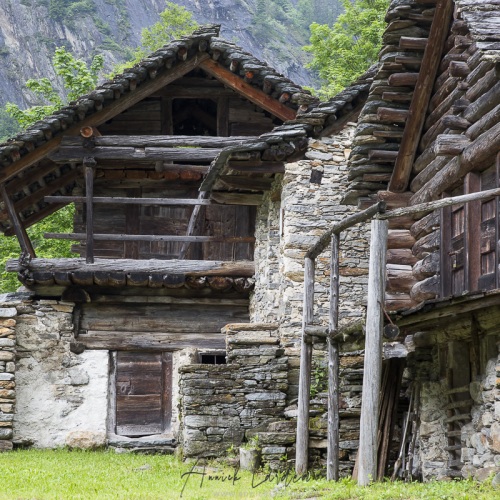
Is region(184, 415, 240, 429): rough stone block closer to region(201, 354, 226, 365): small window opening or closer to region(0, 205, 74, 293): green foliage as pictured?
region(201, 354, 226, 365): small window opening

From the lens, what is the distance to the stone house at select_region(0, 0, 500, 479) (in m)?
11.1

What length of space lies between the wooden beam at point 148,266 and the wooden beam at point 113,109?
1659 mm

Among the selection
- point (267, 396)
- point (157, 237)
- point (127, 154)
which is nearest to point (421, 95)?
point (267, 396)

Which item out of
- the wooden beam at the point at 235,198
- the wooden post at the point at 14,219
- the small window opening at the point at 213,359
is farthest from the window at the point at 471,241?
the wooden post at the point at 14,219

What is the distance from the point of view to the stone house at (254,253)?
36.4 feet

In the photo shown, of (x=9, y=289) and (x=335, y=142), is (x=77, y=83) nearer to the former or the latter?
(x=9, y=289)

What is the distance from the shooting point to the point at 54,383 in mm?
18688

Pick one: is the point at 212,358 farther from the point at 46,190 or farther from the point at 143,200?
the point at 46,190

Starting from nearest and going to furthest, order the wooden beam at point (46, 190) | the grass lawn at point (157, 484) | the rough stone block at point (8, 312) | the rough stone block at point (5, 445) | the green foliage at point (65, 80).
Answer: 1. the grass lawn at point (157, 484)
2. the rough stone block at point (5, 445)
3. the rough stone block at point (8, 312)
4. the wooden beam at point (46, 190)
5. the green foliage at point (65, 80)

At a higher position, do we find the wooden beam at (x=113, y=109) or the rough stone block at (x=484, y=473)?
the wooden beam at (x=113, y=109)

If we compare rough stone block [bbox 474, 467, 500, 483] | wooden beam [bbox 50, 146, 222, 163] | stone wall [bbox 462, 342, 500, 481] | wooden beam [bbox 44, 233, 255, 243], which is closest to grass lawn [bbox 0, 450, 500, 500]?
rough stone block [bbox 474, 467, 500, 483]

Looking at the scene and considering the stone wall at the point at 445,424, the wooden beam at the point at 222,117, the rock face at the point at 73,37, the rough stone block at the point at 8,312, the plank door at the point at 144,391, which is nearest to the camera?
the stone wall at the point at 445,424

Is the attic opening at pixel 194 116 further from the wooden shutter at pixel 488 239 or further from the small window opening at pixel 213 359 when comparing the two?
the wooden shutter at pixel 488 239

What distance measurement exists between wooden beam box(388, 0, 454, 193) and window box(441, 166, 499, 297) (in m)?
1.16
